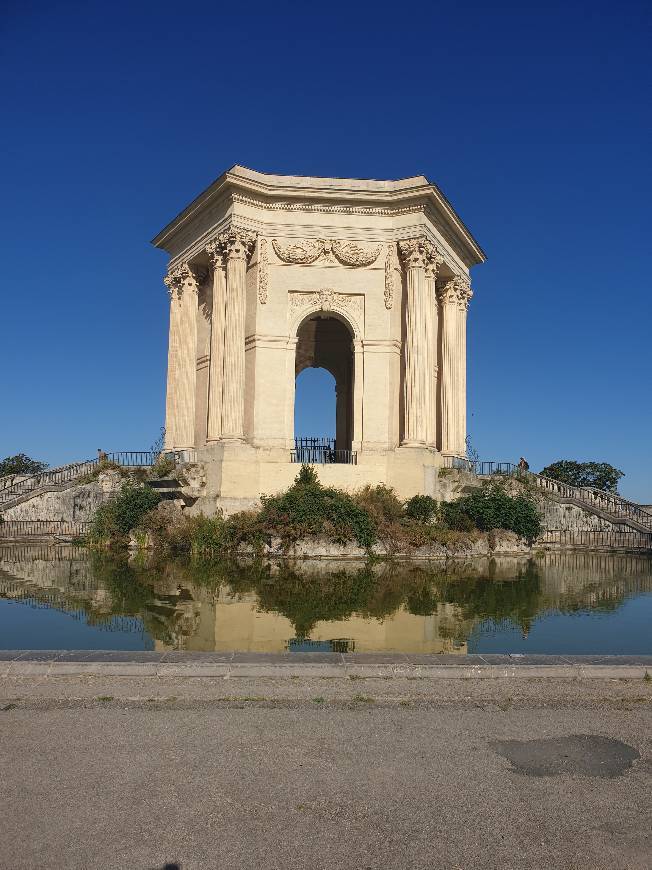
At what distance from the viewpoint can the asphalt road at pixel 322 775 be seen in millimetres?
3852

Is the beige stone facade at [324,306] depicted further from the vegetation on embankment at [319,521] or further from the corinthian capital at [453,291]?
the corinthian capital at [453,291]

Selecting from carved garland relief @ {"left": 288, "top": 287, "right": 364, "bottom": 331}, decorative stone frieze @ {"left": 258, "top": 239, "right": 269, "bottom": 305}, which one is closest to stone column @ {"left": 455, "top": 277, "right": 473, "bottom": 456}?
carved garland relief @ {"left": 288, "top": 287, "right": 364, "bottom": 331}

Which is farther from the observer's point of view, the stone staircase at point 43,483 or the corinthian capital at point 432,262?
the stone staircase at point 43,483

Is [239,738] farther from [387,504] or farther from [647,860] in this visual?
[387,504]

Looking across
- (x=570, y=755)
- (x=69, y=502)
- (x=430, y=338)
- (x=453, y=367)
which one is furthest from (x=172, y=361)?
(x=570, y=755)

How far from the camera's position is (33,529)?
3114 cm

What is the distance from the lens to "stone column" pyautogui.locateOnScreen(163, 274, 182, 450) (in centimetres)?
3372

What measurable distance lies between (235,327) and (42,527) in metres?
12.5

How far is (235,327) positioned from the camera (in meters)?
28.2

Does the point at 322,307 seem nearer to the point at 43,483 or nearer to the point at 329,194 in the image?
the point at 329,194

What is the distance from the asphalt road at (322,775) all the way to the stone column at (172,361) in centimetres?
2757

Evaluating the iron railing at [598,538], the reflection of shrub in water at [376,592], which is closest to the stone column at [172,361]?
the reflection of shrub in water at [376,592]

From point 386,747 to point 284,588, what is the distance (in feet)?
34.0

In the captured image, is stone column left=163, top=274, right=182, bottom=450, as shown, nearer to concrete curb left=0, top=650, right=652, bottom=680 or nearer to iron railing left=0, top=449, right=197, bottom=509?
iron railing left=0, top=449, right=197, bottom=509
